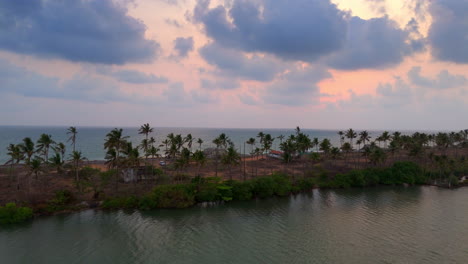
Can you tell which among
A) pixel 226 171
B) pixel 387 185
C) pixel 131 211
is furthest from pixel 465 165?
pixel 131 211

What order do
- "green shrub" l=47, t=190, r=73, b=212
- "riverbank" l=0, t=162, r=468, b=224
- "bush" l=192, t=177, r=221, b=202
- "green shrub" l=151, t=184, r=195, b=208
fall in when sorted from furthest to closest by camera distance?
"bush" l=192, t=177, r=221, b=202 → "green shrub" l=151, t=184, r=195, b=208 → "green shrub" l=47, t=190, r=73, b=212 → "riverbank" l=0, t=162, r=468, b=224

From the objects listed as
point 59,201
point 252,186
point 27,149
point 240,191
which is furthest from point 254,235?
point 27,149

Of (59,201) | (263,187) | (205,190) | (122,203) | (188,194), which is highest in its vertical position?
(205,190)

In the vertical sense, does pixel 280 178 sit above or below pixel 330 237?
above

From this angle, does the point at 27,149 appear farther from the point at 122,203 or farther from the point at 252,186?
the point at 252,186

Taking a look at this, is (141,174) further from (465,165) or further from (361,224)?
(465,165)

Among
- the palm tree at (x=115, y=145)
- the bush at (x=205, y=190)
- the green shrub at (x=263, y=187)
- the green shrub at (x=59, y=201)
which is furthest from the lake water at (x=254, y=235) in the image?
the palm tree at (x=115, y=145)

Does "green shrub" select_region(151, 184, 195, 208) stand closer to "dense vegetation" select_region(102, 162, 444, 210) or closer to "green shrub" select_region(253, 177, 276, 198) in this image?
"dense vegetation" select_region(102, 162, 444, 210)

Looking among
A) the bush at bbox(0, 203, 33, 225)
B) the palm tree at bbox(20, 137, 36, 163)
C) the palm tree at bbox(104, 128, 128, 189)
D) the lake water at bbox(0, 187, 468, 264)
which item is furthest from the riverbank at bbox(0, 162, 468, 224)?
the palm tree at bbox(20, 137, 36, 163)
